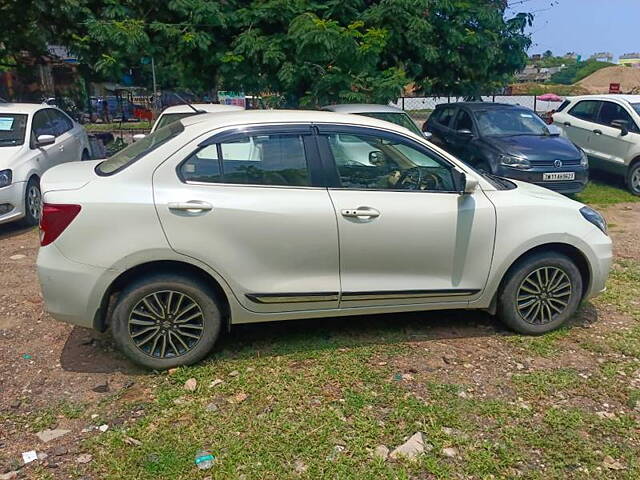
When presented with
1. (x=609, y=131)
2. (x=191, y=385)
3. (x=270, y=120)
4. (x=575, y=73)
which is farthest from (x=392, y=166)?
(x=575, y=73)

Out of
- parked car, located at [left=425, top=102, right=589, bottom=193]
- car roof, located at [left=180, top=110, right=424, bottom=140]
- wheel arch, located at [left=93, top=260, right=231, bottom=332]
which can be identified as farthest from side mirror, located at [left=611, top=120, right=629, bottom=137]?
wheel arch, located at [left=93, top=260, right=231, bottom=332]

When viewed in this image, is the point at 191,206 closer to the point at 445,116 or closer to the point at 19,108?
the point at 19,108

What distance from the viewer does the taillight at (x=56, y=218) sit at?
Result: 3.08 meters

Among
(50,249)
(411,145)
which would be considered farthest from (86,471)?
(411,145)

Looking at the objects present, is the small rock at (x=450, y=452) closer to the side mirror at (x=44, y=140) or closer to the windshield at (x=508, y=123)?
the side mirror at (x=44, y=140)

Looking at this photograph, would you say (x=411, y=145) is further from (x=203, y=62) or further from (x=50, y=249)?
(x=203, y=62)

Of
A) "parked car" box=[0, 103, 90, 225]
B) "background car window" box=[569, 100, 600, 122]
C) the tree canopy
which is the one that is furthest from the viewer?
"background car window" box=[569, 100, 600, 122]

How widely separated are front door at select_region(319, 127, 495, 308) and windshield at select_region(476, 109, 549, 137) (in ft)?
18.1

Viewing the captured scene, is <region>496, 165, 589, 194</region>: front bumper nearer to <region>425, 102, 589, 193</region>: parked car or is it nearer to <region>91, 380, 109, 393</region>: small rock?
<region>425, 102, 589, 193</region>: parked car

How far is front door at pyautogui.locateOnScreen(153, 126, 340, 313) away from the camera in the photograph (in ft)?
10.5

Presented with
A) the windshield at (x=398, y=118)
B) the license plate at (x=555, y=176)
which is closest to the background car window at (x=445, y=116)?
the windshield at (x=398, y=118)

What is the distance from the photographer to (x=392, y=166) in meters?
3.66

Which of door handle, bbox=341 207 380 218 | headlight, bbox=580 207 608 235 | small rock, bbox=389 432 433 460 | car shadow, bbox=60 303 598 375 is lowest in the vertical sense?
small rock, bbox=389 432 433 460

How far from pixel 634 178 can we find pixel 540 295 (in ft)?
23.0
